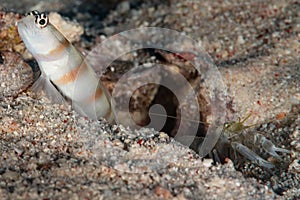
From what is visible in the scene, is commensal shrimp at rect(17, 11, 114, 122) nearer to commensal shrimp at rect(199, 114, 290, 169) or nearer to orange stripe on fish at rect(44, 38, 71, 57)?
orange stripe on fish at rect(44, 38, 71, 57)

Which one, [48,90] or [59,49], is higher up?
[59,49]

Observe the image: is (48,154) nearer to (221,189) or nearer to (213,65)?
(221,189)

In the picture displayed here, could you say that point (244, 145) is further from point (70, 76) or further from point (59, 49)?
point (59, 49)

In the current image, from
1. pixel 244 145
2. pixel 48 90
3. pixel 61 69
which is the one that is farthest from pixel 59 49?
pixel 244 145

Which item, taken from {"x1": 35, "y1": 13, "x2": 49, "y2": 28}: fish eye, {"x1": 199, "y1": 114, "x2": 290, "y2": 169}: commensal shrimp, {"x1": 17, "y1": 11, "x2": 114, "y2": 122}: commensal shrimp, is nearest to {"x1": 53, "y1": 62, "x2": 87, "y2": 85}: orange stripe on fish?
{"x1": 17, "y1": 11, "x2": 114, "y2": 122}: commensal shrimp

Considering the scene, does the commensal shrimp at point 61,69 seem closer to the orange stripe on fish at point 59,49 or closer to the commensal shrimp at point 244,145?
the orange stripe on fish at point 59,49

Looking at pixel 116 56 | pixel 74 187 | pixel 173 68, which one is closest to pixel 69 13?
pixel 116 56

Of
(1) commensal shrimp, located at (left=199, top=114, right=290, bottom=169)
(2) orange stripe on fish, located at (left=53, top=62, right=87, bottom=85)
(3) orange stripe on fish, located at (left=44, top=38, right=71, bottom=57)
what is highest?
(3) orange stripe on fish, located at (left=44, top=38, right=71, bottom=57)

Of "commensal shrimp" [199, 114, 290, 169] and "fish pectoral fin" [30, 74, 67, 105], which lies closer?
"fish pectoral fin" [30, 74, 67, 105]
